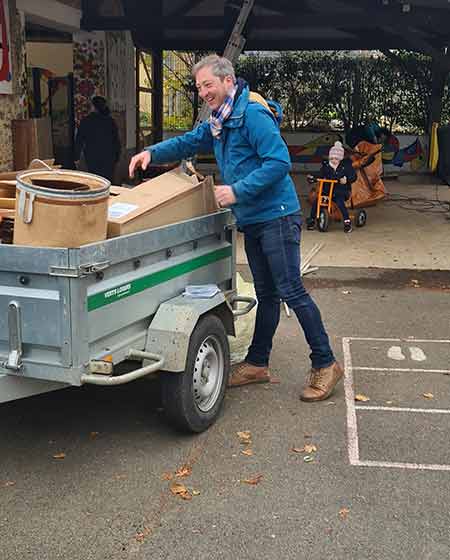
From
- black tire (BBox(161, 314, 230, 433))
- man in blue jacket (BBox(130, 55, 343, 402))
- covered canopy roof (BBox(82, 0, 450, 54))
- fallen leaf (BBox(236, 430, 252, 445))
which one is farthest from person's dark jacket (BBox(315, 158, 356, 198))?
fallen leaf (BBox(236, 430, 252, 445))

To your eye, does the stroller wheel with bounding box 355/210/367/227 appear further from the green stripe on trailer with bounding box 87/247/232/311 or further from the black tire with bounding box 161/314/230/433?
the black tire with bounding box 161/314/230/433

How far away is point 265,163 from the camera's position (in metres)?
4.13

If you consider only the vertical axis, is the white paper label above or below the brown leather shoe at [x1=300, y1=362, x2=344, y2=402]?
above

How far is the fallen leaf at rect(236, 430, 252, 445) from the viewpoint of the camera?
405 cm

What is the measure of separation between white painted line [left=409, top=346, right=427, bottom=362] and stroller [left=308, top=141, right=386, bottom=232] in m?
5.44

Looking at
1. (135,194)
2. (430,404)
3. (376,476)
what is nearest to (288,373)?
(430,404)

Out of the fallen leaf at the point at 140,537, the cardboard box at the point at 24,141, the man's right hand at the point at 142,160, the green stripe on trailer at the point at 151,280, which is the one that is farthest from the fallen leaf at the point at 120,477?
the cardboard box at the point at 24,141

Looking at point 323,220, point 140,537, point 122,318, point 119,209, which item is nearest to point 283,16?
point 323,220

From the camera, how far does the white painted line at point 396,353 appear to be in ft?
18.0

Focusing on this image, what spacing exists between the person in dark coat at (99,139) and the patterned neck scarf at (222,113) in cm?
730

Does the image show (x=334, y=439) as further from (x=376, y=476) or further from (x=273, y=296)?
(x=273, y=296)

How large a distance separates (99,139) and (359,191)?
4300 millimetres

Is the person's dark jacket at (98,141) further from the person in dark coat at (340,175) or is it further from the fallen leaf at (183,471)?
the fallen leaf at (183,471)

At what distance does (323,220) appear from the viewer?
11.0m
